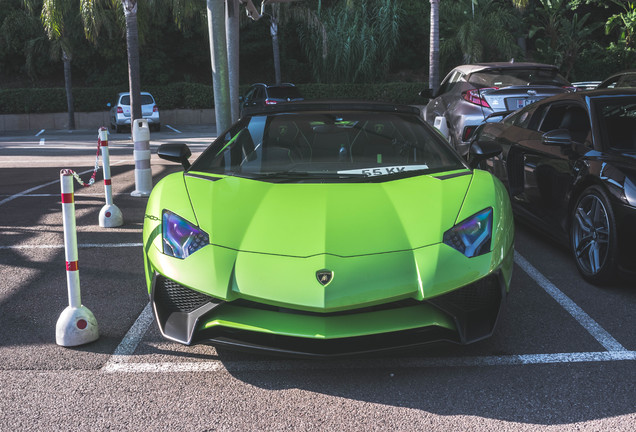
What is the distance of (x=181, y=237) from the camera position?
3.52 meters

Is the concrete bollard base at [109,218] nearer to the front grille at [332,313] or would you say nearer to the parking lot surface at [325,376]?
the parking lot surface at [325,376]

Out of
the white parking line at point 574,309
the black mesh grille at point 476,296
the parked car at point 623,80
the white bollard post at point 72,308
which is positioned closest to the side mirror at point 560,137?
the white parking line at point 574,309

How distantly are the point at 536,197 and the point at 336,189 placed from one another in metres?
2.67

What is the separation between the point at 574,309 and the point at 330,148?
6.44 ft

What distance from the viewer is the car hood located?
11.0 feet

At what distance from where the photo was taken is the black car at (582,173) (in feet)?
14.9

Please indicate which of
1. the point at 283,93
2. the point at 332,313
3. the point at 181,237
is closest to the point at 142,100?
the point at 283,93

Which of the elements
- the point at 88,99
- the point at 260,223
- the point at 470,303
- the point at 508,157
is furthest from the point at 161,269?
the point at 88,99

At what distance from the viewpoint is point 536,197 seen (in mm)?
5816

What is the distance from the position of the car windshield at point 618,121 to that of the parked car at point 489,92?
3787 millimetres

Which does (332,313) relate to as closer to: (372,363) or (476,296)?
(372,363)

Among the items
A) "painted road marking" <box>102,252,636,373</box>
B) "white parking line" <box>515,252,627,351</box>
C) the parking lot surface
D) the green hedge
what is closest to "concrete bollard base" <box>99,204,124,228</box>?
the parking lot surface

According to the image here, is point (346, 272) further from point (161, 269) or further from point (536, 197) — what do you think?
point (536, 197)

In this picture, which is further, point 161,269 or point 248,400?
point 161,269
